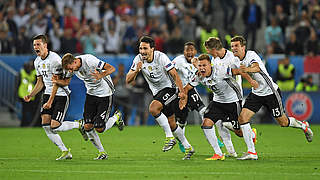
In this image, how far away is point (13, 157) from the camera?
13.5 meters

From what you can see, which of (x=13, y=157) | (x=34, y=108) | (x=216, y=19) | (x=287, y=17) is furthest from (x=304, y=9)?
(x=13, y=157)

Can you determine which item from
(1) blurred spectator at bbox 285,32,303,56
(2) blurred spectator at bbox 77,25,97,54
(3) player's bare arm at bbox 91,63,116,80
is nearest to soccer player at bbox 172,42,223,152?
(3) player's bare arm at bbox 91,63,116,80

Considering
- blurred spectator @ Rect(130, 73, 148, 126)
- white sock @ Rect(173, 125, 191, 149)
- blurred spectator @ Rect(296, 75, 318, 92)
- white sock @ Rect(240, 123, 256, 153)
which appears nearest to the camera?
white sock @ Rect(240, 123, 256, 153)

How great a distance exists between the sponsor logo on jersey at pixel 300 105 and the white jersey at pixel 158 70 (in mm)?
10756

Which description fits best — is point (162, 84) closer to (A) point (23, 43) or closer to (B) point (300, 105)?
(B) point (300, 105)

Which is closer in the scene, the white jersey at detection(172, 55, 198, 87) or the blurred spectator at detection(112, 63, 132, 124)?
the white jersey at detection(172, 55, 198, 87)

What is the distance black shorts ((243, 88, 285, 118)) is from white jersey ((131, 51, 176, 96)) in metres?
1.64

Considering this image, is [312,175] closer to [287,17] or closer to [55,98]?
[55,98]

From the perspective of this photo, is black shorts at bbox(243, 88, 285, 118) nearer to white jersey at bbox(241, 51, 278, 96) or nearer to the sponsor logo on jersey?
white jersey at bbox(241, 51, 278, 96)

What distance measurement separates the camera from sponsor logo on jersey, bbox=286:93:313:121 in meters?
23.3

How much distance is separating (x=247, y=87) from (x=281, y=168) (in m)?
13.1

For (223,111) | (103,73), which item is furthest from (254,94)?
(103,73)

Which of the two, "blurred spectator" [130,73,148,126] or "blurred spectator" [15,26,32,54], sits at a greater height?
"blurred spectator" [15,26,32,54]

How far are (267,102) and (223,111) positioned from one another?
94 centimetres
